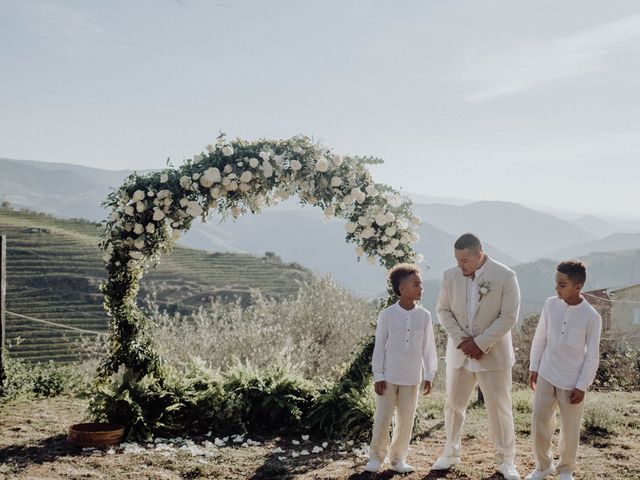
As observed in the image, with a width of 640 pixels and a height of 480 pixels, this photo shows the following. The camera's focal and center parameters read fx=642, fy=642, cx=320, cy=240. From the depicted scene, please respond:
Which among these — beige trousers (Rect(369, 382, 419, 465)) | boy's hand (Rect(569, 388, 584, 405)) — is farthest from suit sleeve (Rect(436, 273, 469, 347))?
boy's hand (Rect(569, 388, 584, 405))

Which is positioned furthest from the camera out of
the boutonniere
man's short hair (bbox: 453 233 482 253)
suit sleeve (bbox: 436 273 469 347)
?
suit sleeve (bbox: 436 273 469 347)

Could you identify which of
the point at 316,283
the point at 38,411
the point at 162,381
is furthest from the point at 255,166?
the point at 316,283

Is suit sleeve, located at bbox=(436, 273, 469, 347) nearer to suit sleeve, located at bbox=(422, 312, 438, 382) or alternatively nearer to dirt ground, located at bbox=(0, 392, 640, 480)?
suit sleeve, located at bbox=(422, 312, 438, 382)

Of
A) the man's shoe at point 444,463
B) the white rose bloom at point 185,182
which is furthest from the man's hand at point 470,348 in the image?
the white rose bloom at point 185,182

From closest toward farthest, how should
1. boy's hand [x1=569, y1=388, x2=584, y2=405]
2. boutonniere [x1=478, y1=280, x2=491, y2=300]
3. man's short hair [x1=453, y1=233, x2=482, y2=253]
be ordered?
1. boy's hand [x1=569, y1=388, x2=584, y2=405]
2. man's short hair [x1=453, y1=233, x2=482, y2=253]
3. boutonniere [x1=478, y1=280, x2=491, y2=300]

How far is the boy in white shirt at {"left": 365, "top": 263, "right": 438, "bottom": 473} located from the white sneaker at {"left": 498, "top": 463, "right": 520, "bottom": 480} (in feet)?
2.75

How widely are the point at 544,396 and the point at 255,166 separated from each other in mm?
4605

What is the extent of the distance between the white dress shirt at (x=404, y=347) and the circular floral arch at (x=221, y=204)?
7.56 feet

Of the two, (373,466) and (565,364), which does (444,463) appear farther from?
(565,364)

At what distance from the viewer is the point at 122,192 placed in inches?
332

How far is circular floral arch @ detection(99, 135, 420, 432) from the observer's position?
827cm

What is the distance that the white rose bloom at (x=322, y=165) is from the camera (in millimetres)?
8289

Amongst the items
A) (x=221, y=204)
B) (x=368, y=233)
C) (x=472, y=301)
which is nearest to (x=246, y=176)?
(x=221, y=204)

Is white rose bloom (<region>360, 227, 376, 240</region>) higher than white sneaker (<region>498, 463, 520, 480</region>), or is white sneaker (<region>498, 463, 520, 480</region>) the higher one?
white rose bloom (<region>360, 227, 376, 240</region>)
